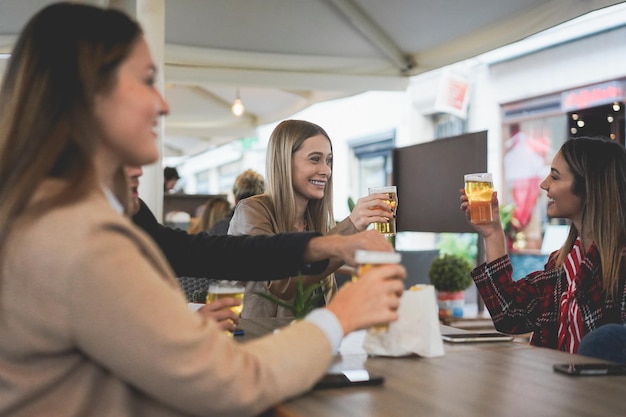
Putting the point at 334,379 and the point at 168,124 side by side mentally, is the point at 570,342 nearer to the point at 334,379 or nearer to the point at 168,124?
the point at 334,379

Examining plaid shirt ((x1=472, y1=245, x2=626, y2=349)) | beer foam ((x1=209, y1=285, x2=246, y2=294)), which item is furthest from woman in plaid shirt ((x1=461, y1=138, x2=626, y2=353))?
beer foam ((x1=209, y1=285, x2=246, y2=294))

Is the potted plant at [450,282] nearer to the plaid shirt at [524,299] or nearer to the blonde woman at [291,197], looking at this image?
the blonde woman at [291,197]

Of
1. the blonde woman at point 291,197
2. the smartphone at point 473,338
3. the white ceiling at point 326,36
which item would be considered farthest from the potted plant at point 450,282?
the smartphone at point 473,338

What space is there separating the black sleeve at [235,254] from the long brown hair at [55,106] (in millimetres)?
783

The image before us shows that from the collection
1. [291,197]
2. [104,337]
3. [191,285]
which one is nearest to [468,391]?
[104,337]

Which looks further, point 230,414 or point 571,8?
point 571,8

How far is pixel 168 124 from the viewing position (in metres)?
10.5

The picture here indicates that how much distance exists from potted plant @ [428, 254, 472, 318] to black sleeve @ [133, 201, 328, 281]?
11.3ft

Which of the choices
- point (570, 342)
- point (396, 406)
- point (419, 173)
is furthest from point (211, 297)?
point (419, 173)

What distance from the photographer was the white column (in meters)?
3.84

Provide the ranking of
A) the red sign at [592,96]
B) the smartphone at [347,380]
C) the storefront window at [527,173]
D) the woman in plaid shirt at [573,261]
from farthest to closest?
the storefront window at [527,173]
the red sign at [592,96]
the woman in plaid shirt at [573,261]
the smartphone at [347,380]

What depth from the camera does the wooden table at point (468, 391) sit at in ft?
4.11

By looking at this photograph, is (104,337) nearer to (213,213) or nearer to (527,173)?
(213,213)

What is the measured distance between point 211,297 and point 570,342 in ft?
3.92
